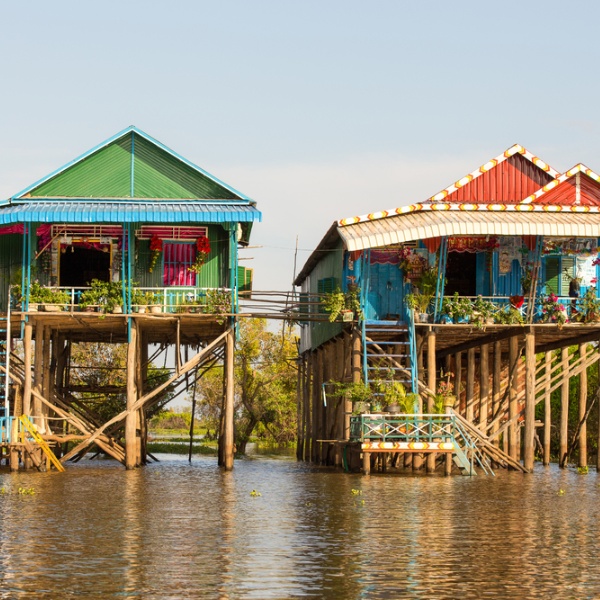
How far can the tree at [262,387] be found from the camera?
5588cm

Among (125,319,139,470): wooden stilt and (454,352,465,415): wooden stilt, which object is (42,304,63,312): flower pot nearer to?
(125,319,139,470): wooden stilt

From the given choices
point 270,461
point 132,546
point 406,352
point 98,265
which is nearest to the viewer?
point 132,546

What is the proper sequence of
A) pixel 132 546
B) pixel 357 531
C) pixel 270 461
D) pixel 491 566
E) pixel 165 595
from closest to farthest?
pixel 165 595 < pixel 491 566 < pixel 132 546 < pixel 357 531 < pixel 270 461

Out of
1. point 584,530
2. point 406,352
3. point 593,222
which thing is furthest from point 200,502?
point 593,222

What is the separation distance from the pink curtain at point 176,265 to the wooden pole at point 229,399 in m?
2.44

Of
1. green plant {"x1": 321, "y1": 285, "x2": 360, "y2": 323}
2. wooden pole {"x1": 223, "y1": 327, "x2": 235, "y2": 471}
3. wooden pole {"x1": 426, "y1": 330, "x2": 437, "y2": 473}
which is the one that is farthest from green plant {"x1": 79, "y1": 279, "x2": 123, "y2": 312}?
wooden pole {"x1": 426, "y1": 330, "x2": 437, "y2": 473}

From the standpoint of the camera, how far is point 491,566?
16391 millimetres

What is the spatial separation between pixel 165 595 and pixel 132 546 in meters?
3.69

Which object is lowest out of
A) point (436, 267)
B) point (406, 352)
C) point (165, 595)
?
point (165, 595)

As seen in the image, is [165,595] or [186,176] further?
[186,176]

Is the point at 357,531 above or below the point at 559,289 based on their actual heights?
below

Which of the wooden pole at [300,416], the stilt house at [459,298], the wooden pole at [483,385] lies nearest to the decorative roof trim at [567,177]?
the stilt house at [459,298]

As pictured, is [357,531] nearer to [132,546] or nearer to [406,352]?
[132,546]

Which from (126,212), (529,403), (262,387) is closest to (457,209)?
(529,403)
